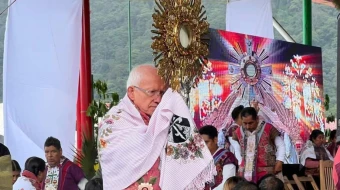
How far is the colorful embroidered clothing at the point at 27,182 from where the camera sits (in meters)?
6.20

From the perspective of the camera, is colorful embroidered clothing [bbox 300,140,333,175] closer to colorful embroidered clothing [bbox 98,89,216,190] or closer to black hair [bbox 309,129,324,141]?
black hair [bbox 309,129,324,141]

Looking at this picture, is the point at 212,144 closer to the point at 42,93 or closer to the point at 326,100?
the point at 42,93

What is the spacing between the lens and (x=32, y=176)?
6414mm

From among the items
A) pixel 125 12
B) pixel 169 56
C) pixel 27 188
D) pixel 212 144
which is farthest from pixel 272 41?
pixel 125 12

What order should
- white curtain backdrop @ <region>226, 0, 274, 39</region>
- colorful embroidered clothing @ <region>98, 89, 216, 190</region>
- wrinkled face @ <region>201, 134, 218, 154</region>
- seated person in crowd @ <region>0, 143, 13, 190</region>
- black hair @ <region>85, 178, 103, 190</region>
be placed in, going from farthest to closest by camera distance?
white curtain backdrop @ <region>226, 0, 274, 39</region>
wrinkled face @ <region>201, 134, 218, 154</region>
black hair @ <region>85, 178, 103, 190</region>
colorful embroidered clothing @ <region>98, 89, 216, 190</region>
seated person in crowd @ <region>0, 143, 13, 190</region>

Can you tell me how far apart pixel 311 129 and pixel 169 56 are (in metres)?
5.05

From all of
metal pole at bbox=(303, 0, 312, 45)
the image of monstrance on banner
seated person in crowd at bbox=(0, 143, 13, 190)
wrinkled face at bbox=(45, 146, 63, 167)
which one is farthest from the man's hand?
seated person in crowd at bbox=(0, 143, 13, 190)

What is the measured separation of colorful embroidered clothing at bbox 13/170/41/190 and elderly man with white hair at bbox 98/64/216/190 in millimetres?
2292

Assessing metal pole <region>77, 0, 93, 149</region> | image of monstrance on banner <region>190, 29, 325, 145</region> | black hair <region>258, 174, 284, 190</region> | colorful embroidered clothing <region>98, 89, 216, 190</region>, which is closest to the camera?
colorful embroidered clothing <region>98, 89, 216, 190</region>

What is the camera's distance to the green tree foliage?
43.2ft

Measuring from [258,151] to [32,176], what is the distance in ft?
6.27

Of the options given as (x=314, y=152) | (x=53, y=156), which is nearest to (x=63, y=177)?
(x=53, y=156)

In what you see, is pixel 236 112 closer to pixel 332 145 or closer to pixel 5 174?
pixel 332 145

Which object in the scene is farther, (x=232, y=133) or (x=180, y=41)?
(x=232, y=133)
